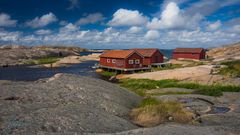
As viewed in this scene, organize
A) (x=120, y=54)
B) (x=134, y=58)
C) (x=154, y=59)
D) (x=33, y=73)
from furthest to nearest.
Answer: (x=154, y=59) < (x=33, y=73) < (x=120, y=54) < (x=134, y=58)

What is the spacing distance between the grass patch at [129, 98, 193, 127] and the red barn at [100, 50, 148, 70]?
136 ft

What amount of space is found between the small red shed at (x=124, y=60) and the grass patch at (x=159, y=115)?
41.4 meters

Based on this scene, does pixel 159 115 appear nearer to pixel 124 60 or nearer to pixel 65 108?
pixel 65 108

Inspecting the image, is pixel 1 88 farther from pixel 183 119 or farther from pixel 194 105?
pixel 194 105

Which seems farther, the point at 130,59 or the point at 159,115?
the point at 130,59

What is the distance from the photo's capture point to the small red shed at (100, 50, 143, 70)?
206 ft

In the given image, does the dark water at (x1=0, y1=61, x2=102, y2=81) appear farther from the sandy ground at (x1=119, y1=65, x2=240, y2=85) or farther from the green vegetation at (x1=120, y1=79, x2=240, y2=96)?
the green vegetation at (x1=120, y1=79, x2=240, y2=96)

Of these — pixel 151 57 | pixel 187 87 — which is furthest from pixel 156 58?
pixel 187 87

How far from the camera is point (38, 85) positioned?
2183 cm

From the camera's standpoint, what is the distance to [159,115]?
19828mm

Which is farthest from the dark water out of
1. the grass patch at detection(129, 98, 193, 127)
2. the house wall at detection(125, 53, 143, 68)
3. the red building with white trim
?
the grass patch at detection(129, 98, 193, 127)

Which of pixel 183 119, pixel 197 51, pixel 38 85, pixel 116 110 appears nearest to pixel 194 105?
pixel 183 119

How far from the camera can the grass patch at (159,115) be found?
1937 centimetres

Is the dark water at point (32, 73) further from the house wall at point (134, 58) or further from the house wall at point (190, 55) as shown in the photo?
the house wall at point (190, 55)
